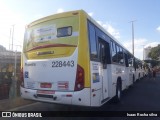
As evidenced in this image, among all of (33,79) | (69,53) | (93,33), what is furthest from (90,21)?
(33,79)

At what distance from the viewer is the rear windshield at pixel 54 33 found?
24.7 ft

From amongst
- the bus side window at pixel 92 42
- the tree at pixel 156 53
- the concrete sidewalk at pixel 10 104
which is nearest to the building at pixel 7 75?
the concrete sidewalk at pixel 10 104

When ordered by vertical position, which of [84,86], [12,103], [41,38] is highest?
[41,38]

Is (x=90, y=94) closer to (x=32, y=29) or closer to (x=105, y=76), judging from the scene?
(x=105, y=76)

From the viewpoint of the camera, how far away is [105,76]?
30.2 ft

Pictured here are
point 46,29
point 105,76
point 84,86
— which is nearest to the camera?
point 84,86

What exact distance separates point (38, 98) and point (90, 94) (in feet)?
5.84

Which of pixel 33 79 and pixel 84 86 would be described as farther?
pixel 33 79

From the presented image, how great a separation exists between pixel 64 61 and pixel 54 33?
1.02m

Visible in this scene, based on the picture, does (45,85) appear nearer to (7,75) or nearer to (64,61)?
(64,61)

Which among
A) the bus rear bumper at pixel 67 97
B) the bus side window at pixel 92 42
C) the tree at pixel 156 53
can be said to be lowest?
the bus rear bumper at pixel 67 97

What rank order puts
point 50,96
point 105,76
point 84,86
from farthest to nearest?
point 105,76 → point 50,96 → point 84,86

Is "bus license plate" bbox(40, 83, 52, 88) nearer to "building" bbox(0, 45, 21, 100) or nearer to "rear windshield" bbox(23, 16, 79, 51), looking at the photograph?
"rear windshield" bbox(23, 16, 79, 51)

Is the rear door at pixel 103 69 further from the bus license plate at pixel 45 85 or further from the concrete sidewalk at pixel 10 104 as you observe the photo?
the concrete sidewalk at pixel 10 104
